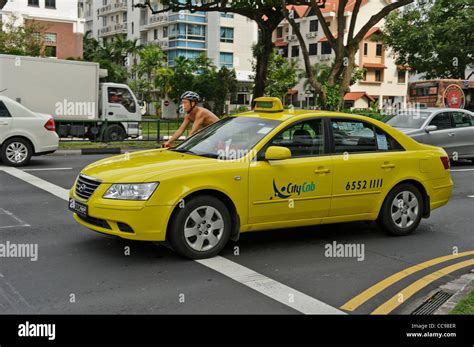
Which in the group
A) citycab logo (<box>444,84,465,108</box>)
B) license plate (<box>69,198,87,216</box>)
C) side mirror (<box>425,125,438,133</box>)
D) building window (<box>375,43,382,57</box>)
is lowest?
license plate (<box>69,198,87,216</box>)

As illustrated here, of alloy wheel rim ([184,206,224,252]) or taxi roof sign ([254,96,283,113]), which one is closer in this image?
alloy wheel rim ([184,206,224,252])

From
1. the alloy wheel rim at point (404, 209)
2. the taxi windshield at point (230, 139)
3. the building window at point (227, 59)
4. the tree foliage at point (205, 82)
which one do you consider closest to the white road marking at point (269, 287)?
the taxi windshield at point (230, 139)

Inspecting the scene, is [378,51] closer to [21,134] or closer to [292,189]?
[21,134]

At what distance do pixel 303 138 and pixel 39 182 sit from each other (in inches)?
264

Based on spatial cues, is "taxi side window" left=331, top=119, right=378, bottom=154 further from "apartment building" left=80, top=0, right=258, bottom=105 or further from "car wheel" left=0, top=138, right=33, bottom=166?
"apartment building" left=80, top=0, right=258, bottom=105

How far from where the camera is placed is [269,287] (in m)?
5.74

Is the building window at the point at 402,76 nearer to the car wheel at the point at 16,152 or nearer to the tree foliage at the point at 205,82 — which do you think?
the tree foliage at the point at 205,82

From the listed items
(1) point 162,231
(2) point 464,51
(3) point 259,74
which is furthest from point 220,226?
(2) point 464,51

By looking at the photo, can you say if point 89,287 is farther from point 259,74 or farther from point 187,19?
point 187,19

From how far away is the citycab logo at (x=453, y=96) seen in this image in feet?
124

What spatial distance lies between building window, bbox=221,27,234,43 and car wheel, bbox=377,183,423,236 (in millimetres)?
67036

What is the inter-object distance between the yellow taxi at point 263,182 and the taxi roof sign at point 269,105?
0.01 m

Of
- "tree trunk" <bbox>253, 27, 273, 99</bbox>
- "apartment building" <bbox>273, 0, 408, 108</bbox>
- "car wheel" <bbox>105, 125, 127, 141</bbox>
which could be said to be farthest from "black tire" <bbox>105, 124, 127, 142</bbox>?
"apartment building" <bbox>273, 0, 408, 108</bbox>

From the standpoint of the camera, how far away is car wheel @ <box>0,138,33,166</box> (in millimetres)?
14273
